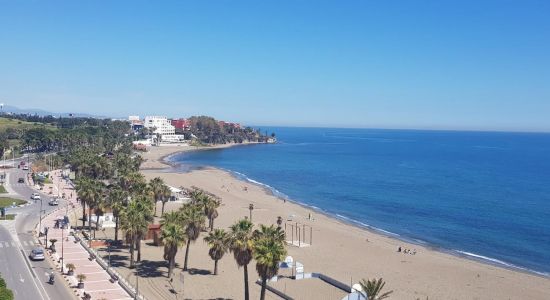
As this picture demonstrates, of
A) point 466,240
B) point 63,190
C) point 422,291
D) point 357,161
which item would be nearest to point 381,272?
point 422,291

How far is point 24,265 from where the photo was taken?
47.3 m

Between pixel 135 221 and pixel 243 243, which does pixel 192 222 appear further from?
pixel 243 243

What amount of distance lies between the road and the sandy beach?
24.3 ft

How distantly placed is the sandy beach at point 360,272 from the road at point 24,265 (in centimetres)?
740

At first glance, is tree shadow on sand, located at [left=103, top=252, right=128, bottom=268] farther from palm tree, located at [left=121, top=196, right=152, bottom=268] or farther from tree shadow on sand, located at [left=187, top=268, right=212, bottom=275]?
tree shadow on sand, located at [left=187, top=268, right=212, bottom=275]

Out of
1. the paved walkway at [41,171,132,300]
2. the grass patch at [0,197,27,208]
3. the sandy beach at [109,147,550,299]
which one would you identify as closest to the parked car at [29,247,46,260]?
the paved walkway at [41,171,132,300]

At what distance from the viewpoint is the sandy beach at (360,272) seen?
44.8 metres

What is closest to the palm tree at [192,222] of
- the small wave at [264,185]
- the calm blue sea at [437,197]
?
the calm blue sea at [437,197]

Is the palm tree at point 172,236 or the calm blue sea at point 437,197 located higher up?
the palm tree at point 172,236

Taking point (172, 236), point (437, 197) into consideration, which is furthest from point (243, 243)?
point (437, 197)

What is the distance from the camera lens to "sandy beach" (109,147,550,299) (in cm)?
4481

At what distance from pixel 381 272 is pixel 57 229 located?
38.7m

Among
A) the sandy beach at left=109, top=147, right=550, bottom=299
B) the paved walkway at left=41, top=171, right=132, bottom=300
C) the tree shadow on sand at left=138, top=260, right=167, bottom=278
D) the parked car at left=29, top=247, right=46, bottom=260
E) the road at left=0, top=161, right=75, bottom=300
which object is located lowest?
the sandy beach at left=109, top=147, right=550, bottom=299

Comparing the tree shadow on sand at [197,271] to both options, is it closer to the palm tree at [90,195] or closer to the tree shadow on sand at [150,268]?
the tree shadow on sand at [150,268]
